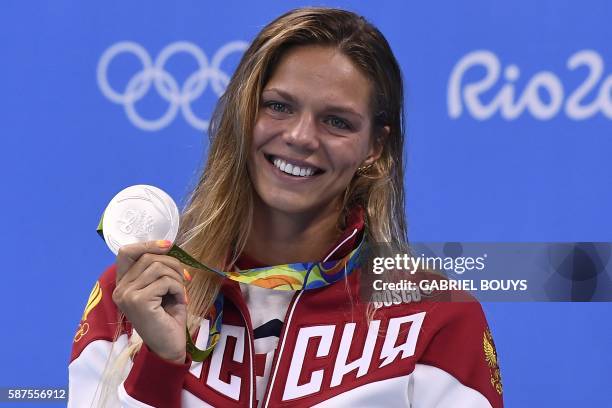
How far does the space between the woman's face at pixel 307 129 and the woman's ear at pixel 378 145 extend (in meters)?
0.07

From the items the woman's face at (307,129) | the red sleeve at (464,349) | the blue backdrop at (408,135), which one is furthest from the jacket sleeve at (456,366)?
the blue backdrop at (408,135)

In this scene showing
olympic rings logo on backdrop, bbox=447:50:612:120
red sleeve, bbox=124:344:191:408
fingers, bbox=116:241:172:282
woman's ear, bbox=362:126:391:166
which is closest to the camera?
fingers, bbox=116:241:172:282

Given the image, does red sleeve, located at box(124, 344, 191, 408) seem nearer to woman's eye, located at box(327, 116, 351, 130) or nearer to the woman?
the woman

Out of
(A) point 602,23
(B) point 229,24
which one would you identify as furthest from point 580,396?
(B) point 229,24

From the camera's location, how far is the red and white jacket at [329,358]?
162cm

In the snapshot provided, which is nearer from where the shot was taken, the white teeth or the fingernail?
the fingernail

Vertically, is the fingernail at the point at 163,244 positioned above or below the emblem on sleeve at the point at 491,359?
below

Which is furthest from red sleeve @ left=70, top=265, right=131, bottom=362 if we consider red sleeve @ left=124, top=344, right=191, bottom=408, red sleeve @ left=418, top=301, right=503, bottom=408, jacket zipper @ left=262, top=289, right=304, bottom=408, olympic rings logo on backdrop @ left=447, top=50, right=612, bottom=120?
olympic rings logo on backdrop @ left=447, top=50, right=612, bottom=120

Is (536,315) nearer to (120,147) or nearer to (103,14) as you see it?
(120,147)

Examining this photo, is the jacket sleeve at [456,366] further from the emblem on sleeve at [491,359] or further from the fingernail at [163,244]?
the fingernail at [163,244]

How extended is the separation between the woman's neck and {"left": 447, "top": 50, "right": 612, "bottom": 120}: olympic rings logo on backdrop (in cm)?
76

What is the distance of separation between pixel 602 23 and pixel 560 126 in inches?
9.2

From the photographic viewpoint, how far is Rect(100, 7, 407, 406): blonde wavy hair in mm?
1658

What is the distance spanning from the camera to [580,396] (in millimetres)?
2408
